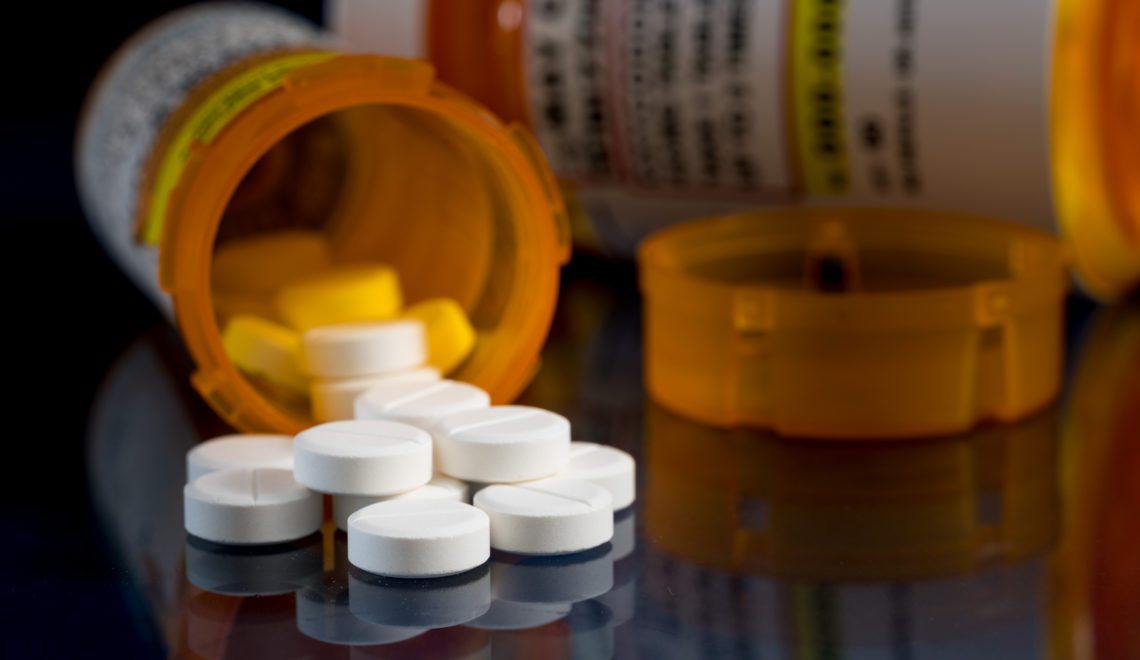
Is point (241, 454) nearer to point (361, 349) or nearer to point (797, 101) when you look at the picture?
point (361, 349)

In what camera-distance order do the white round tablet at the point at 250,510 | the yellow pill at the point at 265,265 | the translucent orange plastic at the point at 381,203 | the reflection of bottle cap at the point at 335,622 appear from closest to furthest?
the reflection of bottle cap at the point at 335,622 < the white round tablet at the point at 250,510 < the translucent orange plastic at the point at 381,203 < the yellow pill at the point at 265,265

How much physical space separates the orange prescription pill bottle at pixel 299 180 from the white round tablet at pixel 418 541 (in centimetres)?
20

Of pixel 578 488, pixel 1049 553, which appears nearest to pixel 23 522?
pixel 578 488

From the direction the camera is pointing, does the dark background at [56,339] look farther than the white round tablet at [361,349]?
No

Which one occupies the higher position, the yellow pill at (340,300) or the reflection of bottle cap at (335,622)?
the yellow pill at (340,300)

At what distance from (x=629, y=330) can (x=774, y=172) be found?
16 cm

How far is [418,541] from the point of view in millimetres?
694

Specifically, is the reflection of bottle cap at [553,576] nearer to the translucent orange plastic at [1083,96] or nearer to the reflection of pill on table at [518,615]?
the reflection of pill on table at [518,615]

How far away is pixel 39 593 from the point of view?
72cm

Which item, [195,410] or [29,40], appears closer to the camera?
[195,410]

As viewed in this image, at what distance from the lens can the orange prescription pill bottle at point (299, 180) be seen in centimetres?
88

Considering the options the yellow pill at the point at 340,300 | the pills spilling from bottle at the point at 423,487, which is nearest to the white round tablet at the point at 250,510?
the pills spilling from bottle at the point at 423,487

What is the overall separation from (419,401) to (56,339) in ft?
1.53

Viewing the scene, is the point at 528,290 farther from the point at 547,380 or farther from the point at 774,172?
the point at 774,172
